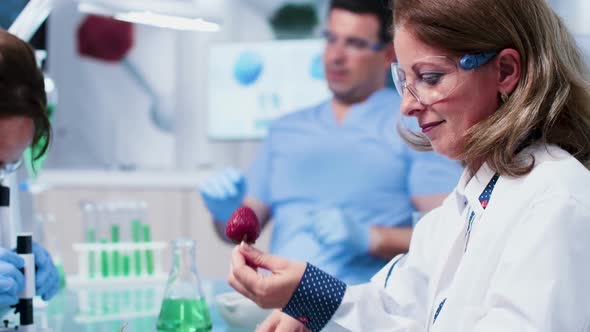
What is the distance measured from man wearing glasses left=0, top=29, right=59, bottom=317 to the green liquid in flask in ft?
1.25

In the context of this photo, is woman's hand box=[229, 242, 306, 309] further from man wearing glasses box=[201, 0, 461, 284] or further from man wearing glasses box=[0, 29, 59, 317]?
man wearing glasses box=[201, 0, 461, 284]

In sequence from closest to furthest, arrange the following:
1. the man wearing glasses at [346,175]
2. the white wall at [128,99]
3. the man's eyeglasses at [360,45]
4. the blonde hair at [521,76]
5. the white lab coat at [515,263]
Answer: the white lab coat at [515,263], the blonde hair at [521,76], the man wearing glasses at [346,175], the man's eyeglasses at [360,45], the white wall at [128,99]

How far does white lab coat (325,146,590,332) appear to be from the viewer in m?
0.93

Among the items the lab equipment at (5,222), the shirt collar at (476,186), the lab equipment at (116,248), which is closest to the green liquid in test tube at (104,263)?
the lab equipment at (116,248)

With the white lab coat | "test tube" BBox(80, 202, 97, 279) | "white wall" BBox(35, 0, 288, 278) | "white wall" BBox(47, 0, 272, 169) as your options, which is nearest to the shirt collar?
the white lab coat

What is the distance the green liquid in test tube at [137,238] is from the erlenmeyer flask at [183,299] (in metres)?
0.71

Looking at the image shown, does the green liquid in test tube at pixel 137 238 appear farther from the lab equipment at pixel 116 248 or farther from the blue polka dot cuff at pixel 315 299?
the blue polka dot cuff at pixel 315 299

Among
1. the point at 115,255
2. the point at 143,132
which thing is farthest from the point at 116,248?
the point at 143,132

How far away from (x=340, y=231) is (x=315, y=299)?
1.24m

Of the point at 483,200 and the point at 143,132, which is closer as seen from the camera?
the point at 483,200

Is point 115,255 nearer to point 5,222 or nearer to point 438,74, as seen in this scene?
point 5,222

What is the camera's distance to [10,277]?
1.27 meters

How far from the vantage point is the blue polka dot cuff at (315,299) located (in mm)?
1162

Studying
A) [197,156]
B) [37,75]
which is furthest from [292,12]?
[37,75]
